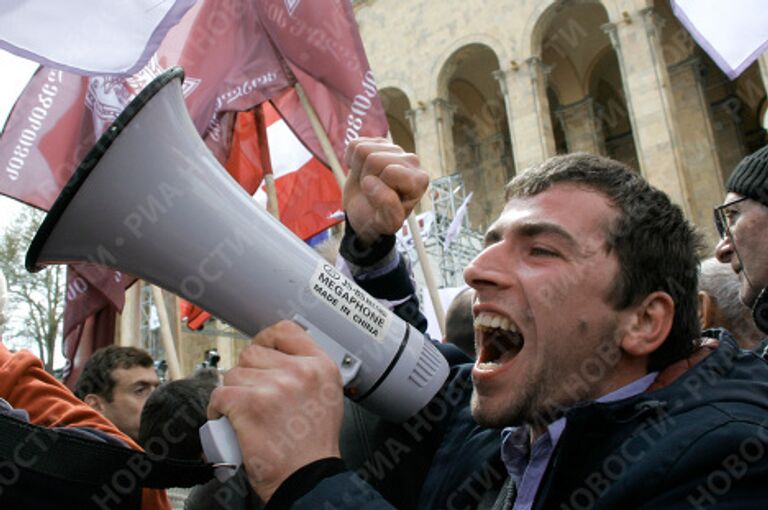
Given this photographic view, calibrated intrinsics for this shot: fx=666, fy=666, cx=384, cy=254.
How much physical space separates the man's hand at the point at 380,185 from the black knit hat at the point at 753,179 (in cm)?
137

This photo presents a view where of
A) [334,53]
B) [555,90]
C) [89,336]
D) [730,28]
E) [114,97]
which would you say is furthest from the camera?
[555,90]

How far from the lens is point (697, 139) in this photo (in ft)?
56.1

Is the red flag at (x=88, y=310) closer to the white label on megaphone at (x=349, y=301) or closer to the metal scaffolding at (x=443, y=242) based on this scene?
the white label on megaphone at (x=349, y=301)

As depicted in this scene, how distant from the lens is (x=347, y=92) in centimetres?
557

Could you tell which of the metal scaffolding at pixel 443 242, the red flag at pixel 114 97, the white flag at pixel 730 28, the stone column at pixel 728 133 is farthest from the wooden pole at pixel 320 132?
the stone column at pixel 728 133

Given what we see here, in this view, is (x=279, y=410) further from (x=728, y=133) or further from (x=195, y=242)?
(x=728, y=133)

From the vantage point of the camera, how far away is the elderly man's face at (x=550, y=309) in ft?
5.11

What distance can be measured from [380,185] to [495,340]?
51cm

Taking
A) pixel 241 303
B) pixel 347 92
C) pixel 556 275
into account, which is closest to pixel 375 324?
pixel 241 303

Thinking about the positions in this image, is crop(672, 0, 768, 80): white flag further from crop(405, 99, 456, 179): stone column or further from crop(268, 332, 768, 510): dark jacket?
crop(405, 99, 456, 179): stone column

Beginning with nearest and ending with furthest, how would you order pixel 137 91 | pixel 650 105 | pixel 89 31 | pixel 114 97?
pixel 89 31, pixel 114 97, pixel 137 91, pixel 650 105

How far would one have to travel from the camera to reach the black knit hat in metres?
2.37

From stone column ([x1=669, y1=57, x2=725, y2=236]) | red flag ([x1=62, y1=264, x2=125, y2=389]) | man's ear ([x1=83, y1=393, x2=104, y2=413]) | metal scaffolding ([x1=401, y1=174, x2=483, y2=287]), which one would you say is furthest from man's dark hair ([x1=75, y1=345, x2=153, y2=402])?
stone column ([x1=669, y1=57, x2=725, y2=236])

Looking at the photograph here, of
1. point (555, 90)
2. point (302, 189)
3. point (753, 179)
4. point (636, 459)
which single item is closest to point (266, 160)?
point (302, 189)
